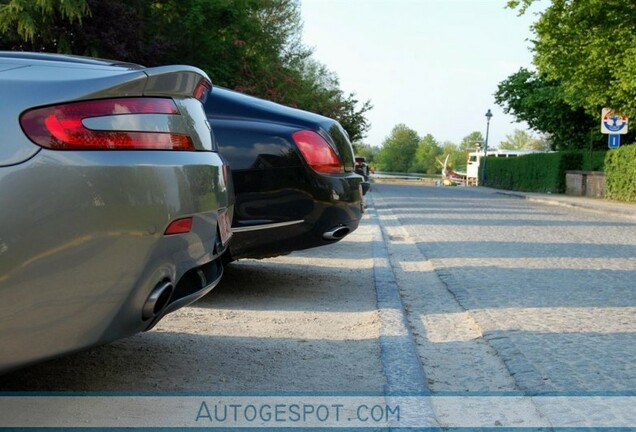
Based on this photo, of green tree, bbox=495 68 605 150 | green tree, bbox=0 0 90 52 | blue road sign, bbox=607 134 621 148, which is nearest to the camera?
green tree, bbox=0 0 90 52

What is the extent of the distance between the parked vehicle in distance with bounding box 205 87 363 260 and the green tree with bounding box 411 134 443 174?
166689mm

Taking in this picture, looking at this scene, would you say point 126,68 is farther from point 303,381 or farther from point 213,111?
point 213,111

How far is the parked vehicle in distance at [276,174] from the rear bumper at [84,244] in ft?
8.57

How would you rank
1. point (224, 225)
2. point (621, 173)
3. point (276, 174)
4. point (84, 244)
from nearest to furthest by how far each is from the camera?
1. point (84, 244)
2. point (224, 225)
3. point (276, 174)
4. point (621, 173)

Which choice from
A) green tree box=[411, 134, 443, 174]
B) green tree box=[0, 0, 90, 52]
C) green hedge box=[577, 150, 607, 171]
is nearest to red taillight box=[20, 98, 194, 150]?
green tree box=[0, 0, 90, 52]

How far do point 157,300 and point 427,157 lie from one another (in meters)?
173

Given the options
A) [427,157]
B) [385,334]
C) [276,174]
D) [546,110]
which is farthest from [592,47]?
[427,157]

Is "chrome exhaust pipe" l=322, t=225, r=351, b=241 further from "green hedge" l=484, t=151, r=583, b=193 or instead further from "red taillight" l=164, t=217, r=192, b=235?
"green hedge" l=484, t=151, r=583, b=193

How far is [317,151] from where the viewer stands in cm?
624

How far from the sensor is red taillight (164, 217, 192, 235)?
126 inches

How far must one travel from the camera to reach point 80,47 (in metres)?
23.9

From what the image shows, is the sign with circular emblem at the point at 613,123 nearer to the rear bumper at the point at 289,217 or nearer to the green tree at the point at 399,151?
the rear bumper at the point at 289,217

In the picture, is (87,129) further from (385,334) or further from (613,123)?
(613,123)

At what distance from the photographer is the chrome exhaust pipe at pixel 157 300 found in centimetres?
319
